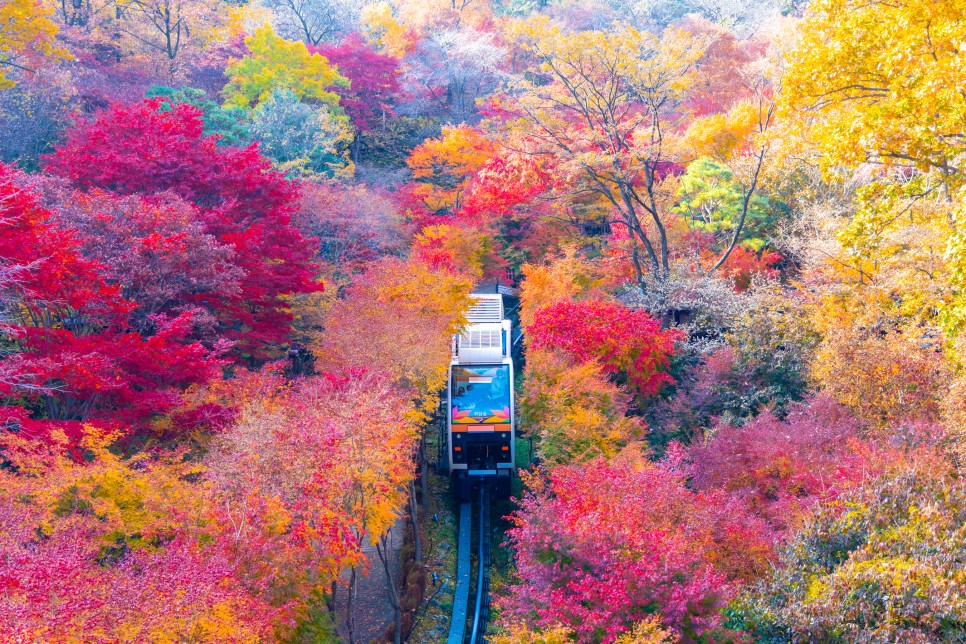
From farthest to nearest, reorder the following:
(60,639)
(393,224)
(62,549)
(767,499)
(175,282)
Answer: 1. (393,224)
2. (175,282)
3. (767,499)
4. (62,549)
5. (60,639)

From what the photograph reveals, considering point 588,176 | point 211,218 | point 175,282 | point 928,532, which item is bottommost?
point 928,532

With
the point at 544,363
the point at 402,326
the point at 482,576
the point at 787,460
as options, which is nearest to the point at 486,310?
the point at 544,363

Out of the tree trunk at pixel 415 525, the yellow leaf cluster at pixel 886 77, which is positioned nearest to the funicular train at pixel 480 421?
the tree trunk at pixel 415 525

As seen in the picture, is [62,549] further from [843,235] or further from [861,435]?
[861,435]

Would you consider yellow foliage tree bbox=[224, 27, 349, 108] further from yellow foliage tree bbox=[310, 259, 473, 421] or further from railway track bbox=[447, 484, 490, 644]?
railway track bbox=[447, 484, 490, 644]

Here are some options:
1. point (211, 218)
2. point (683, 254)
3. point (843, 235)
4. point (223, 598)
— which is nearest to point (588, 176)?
point (683, 254)

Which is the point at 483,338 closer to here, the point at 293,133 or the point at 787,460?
the point at 787,460

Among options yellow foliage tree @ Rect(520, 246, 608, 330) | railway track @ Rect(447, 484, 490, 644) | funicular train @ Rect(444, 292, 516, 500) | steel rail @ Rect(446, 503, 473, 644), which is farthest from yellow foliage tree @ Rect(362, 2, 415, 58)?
steel rail @ Rect(446, 503, 473, 644)
